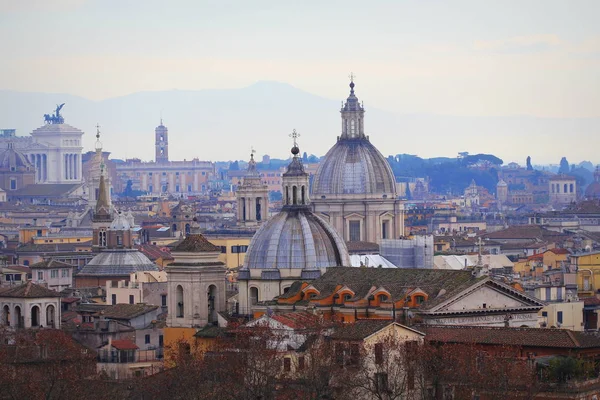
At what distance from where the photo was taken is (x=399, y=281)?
66812mm

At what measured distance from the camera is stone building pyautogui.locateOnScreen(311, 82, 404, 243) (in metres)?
98.9

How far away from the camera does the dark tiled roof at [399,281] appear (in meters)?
65.0

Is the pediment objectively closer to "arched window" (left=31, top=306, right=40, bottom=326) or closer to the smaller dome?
"arched window" (left=31, top=306, right=40, bottom=326)

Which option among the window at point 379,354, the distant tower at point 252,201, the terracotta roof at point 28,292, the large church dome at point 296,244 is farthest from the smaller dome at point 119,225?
the window at point 379,354

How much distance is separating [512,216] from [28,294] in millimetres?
97152

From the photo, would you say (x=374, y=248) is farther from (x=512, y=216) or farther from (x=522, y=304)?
(x=512, y=216)

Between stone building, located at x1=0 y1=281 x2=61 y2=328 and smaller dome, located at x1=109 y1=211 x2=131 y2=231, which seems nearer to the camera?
stone building, located at x1=0 y1=281 x2=61 y2=328

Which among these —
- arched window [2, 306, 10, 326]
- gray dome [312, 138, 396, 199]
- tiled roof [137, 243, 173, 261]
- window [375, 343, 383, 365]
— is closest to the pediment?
window [375, 343, 383, 365]

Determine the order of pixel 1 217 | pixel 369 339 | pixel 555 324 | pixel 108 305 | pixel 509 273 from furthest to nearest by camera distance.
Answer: pixel 1 217 < pixel 509 273 < pixel 108 305 < pixel 555 324 < pixel 369 339

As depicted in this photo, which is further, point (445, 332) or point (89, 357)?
point (89, 357)

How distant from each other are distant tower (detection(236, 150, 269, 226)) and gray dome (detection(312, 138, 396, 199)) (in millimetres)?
16238

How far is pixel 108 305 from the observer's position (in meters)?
82.8

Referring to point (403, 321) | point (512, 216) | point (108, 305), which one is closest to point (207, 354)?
point (403, 321)

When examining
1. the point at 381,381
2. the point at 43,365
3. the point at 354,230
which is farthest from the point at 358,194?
the point at 381,381
